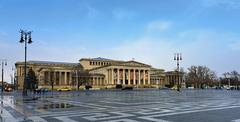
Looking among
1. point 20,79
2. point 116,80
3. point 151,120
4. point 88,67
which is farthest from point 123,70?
point 151,120

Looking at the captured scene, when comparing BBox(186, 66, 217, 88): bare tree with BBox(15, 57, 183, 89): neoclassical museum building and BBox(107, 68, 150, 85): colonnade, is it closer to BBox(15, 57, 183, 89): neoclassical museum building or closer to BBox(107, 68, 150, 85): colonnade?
BBox(15, 57, 183, 89): neoclassical museum building

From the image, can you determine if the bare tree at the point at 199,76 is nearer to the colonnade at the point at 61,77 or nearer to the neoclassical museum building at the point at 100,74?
the neoclassical museum building at the point at 100,74

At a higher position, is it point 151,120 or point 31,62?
point 31,62

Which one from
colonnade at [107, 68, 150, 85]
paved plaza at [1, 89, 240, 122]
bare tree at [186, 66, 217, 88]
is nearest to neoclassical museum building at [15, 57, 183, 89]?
colonnade at [107, 68, 150, 85]

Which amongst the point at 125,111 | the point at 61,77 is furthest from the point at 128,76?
the point at 125,111

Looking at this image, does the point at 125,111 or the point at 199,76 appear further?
the point at 199,76

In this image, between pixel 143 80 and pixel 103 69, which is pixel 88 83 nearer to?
pixel 103 69

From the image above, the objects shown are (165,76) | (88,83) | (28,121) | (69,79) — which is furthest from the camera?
(165,76)

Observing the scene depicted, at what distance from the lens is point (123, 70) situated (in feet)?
563

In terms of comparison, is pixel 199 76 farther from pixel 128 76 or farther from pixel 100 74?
pixel 100 74

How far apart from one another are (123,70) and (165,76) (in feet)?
95.0

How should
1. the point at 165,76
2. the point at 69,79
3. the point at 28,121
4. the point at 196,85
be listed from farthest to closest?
the point at 165,76 → the point at 196,85 → the point at 69,79 → the point at 28,121

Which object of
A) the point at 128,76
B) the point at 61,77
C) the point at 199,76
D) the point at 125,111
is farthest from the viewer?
the point at 199,76

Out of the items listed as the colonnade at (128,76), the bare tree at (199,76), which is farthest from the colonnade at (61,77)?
the bare tree at (199,76)
